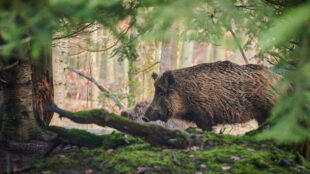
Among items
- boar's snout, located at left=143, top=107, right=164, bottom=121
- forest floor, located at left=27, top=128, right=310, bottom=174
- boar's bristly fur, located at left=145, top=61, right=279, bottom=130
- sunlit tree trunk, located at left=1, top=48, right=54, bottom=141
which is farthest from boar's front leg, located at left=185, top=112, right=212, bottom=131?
sunlit tree trunk, located at left=1, top=48, right=54, bottom=141

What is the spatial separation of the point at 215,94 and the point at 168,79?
37.4 inches

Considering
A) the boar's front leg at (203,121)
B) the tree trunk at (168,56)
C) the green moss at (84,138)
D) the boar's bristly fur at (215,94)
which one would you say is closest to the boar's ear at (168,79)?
the boar's bristly fur at (215,94)

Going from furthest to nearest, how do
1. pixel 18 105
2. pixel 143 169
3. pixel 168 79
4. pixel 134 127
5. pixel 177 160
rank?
pixel 168 79
pixel 134 127
pixel 177 160
pixel 18 105
pixel 143 169

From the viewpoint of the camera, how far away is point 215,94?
18.5 ft

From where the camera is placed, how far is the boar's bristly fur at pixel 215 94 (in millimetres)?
5402

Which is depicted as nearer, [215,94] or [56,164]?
[56,164]

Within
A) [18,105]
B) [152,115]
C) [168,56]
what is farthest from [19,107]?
[168,56]

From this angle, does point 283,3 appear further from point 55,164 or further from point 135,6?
point 55,164

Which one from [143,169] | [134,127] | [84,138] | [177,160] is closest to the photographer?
[143,169]

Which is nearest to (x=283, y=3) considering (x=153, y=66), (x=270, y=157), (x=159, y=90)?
(x=270, y=157)

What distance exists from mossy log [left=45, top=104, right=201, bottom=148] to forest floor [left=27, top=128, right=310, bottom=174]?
0.42ft

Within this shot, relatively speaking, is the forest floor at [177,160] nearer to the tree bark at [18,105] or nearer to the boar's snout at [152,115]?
the tree bark at [18,105]

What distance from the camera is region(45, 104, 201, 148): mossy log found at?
3.68m

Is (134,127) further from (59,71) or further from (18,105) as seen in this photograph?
(59,71)
